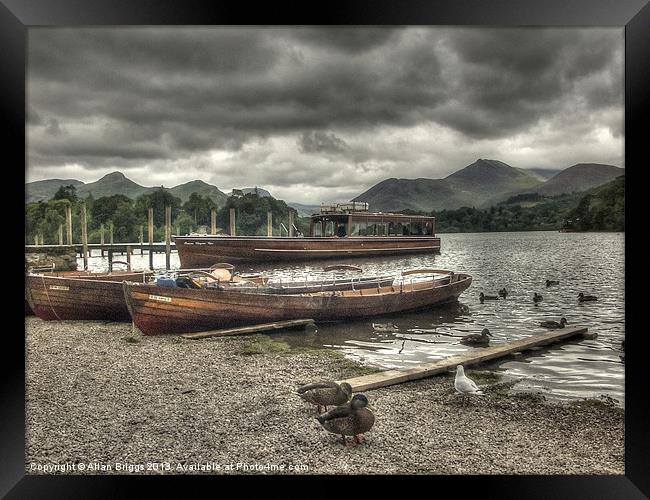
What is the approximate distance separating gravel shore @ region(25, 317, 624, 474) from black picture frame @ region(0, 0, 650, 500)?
0.25 ft

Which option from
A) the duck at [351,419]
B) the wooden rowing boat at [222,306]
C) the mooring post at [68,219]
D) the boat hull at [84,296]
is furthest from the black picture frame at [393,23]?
the wooden rowing boat at [222,306]

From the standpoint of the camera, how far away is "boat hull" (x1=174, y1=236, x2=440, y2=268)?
11.9 feet

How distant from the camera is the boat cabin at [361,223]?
3.41m

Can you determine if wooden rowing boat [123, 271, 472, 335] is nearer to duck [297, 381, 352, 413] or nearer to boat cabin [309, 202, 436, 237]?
boat cabin [309, 202, 436, 237]

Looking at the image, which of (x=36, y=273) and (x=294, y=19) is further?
(x=36, y=273)

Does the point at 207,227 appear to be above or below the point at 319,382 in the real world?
above

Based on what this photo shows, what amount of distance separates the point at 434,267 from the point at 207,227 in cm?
200

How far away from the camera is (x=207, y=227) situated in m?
3.41

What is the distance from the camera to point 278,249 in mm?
3807

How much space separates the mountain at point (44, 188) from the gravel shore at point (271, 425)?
3.42ft

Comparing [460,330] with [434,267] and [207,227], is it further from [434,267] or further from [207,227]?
[207,227]

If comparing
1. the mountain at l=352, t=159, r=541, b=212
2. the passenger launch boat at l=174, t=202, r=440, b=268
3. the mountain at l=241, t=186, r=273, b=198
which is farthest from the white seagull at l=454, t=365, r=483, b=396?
the mountain at l=241, t=186, r=273, b=198

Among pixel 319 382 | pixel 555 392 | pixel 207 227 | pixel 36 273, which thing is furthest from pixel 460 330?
pixel 36 273

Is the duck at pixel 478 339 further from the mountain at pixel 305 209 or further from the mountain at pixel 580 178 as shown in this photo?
the mountain at pixel 305 209
